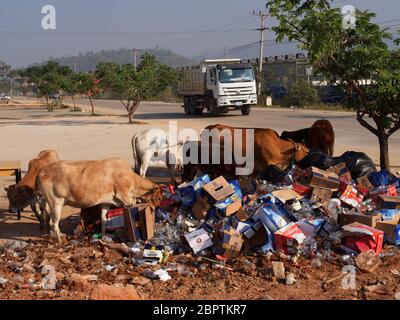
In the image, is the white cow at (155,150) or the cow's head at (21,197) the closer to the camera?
the cow's head at (21,197)

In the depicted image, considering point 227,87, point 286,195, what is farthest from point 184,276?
point 227,87

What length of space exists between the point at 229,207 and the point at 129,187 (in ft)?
4.44

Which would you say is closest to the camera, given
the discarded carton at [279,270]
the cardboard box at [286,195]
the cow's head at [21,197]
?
the discarded carton at [279,270]

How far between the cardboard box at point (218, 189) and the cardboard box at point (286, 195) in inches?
24.5

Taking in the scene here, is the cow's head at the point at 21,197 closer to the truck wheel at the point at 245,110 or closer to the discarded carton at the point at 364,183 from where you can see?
the discarded carton at the point at 364,183

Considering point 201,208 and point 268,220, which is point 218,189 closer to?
point 201,208

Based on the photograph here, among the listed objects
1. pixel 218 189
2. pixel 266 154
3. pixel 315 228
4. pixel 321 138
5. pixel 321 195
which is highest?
pixel 321 138

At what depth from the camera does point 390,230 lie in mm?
6652

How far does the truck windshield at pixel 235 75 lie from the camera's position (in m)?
27.9

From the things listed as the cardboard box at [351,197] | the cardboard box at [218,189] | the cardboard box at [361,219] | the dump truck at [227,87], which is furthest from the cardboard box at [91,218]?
the dump truck at [227,87]

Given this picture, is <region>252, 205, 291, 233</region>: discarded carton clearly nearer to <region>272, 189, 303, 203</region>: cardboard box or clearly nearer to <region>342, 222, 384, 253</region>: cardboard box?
<region>272, 189, 303, 203</region>: cardboard box

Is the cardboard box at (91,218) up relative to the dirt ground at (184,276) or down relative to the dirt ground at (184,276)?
up

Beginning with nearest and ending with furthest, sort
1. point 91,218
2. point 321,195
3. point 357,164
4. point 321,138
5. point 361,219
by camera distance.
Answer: point 361,219
point 91,218
point 321,195
point 357,164
point 321,138

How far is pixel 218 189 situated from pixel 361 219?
1917 millimetres
